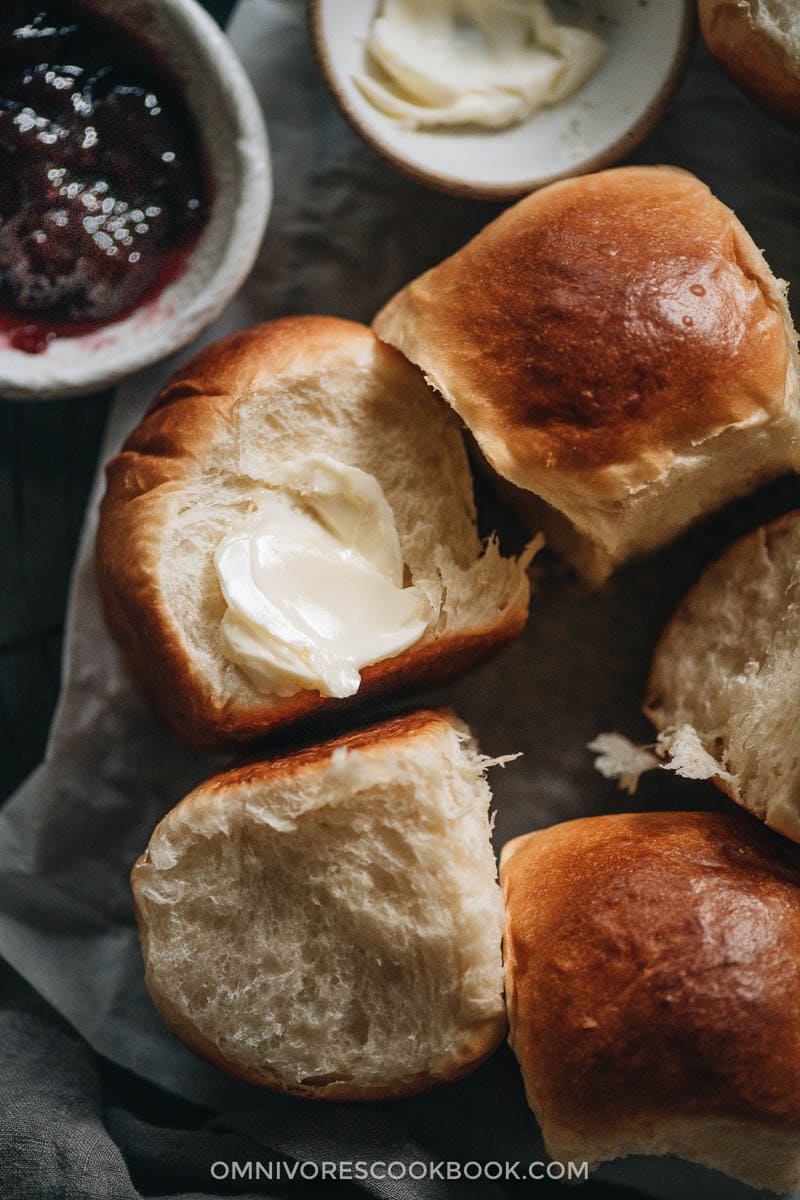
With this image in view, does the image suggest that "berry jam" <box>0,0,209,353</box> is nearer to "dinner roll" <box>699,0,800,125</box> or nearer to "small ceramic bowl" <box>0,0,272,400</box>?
"small ceramic bowl" <box>0,0,272,400</box>

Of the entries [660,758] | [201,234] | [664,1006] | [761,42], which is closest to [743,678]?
[660,758]

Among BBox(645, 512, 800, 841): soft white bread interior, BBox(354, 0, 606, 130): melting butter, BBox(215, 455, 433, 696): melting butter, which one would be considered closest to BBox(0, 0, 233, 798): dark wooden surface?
BBox(354, 0, 606, 130): melting butter

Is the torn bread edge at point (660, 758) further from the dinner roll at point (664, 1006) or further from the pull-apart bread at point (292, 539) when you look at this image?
the pull-apart bread at point (292, 539)

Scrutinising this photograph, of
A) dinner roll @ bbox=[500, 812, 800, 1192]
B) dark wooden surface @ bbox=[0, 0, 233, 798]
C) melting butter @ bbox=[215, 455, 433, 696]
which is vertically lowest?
dark wooden surface @ bbox=[0, 0, 233, 798]

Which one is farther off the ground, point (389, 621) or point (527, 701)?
point (389, 621)

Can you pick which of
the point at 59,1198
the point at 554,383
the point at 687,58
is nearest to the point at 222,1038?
the point at 59,1198

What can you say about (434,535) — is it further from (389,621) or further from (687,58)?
(687,58)
